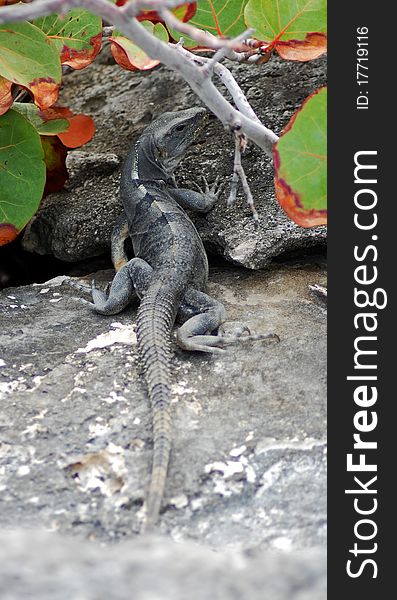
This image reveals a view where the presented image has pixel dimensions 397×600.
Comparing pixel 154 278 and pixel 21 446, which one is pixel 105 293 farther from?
pixel 21 446

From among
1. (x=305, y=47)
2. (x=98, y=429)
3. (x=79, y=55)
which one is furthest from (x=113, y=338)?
(x=305, y=47)

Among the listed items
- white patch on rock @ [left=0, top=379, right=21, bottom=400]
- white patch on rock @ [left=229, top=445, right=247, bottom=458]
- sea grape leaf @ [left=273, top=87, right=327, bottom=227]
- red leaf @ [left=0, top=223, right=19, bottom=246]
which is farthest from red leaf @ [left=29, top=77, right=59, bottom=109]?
white patch on rock @ [left=229, top=445, right=247, bottom=458]

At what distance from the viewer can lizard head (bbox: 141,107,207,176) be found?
12.3ft

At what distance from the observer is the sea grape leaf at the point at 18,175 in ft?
10.9

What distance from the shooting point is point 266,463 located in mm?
2395

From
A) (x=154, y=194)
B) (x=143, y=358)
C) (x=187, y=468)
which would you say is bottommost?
(x=187, y=468)

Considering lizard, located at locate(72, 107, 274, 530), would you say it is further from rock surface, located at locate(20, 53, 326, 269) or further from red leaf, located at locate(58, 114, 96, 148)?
red leaf, located at locate(58, 114, 96, 148)

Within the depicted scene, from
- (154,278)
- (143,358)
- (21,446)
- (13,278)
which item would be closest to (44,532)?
(21,446)

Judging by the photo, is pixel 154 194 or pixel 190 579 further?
pixel 154 194

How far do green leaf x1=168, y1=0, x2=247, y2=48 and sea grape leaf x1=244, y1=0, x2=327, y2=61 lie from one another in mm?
176

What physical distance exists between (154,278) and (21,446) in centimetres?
108

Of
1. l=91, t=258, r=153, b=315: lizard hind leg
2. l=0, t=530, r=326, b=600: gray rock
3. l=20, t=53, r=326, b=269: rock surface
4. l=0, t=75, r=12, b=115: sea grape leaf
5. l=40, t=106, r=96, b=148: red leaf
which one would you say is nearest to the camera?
l=0, t=530, r=326, b=600: gray rock

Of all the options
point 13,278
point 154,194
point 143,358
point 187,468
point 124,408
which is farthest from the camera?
point 13,278

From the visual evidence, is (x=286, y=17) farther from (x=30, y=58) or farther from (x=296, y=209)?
(x=30, y=58)
